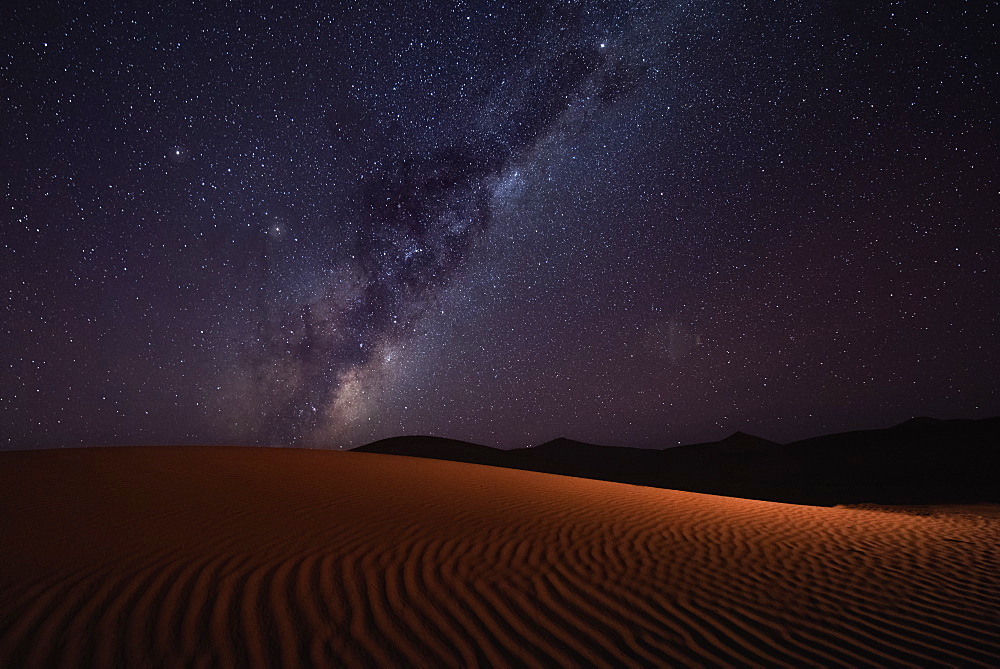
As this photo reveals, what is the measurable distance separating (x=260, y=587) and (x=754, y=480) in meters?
32.0

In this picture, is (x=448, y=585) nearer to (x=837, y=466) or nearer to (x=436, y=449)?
(x=837, y=466)

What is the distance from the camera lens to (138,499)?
21.8 ft

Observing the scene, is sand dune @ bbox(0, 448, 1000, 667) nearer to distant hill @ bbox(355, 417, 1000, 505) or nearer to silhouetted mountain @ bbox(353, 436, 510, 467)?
distant hill @ bbox(355, 417, 1000, 505)

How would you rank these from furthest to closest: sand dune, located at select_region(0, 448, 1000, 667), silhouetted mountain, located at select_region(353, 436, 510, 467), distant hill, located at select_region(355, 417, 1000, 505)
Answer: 1. silhouetted mountain, located at select_region(353, 436, 510, 467)
2. distant hill, located at select_region(355, 417, 1000, 505)
3. sand dune, located at select_region(0, 448, 1000, 667)

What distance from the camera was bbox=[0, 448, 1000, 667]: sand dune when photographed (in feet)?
9.68

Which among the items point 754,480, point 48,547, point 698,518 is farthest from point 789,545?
point 754,480

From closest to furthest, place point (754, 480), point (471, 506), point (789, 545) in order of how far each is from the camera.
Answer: point (789, 545) → point (471, 506) → point (754, 480)

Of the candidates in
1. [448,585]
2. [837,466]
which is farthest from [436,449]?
[448,585]

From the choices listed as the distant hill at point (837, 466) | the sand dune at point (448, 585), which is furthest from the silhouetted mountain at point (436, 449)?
the sand dune at point (448, 585)

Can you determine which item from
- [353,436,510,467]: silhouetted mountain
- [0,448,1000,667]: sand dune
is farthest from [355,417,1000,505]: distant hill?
[0,448,1000,667]: sand dune

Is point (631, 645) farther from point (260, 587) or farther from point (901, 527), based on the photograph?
point (901, 527)

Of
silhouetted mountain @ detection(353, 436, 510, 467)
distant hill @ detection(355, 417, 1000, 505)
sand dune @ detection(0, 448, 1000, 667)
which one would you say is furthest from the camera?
silhouetted mountain @ detection(353, 436, 510, 467)

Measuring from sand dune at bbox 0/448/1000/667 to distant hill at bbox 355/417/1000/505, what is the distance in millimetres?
14767

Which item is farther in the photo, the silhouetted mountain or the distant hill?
the silhouetted mountain
